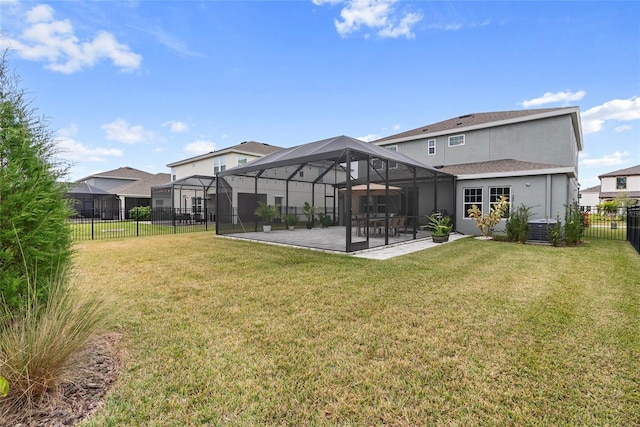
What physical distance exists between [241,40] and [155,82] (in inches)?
207

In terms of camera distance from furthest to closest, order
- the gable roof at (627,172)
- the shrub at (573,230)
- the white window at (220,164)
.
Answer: the gable roof at (627,172)
the white window at (220,164)
the shrub at (573,230)

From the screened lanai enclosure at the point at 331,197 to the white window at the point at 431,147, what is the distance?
2327 millimetres

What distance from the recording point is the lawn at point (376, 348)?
2080 mm

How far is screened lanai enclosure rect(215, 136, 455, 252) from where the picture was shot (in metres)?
11.9

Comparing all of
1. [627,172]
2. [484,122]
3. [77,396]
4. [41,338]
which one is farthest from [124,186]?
[627,172]

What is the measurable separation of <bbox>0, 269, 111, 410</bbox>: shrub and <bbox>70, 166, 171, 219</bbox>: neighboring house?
2521cm

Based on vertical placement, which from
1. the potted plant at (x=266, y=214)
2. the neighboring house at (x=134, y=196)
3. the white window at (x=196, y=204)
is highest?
the neighboring house at (x=134, y=196)

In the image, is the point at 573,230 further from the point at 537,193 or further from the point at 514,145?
the point at 514,145

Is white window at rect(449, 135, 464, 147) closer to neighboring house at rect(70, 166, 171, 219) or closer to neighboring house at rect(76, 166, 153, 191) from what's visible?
neighboring house at rect(70, 166, 171, 219)

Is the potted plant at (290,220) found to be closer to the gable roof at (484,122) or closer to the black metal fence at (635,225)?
the gable roof at (484,122)

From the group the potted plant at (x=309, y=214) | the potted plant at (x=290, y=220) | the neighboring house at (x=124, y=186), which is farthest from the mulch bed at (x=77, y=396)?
the neighboring house at (x=124, y=186)

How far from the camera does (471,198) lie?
1400 cm

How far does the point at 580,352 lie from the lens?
9.52 ft

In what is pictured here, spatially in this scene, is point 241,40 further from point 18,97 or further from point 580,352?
point 580,352
